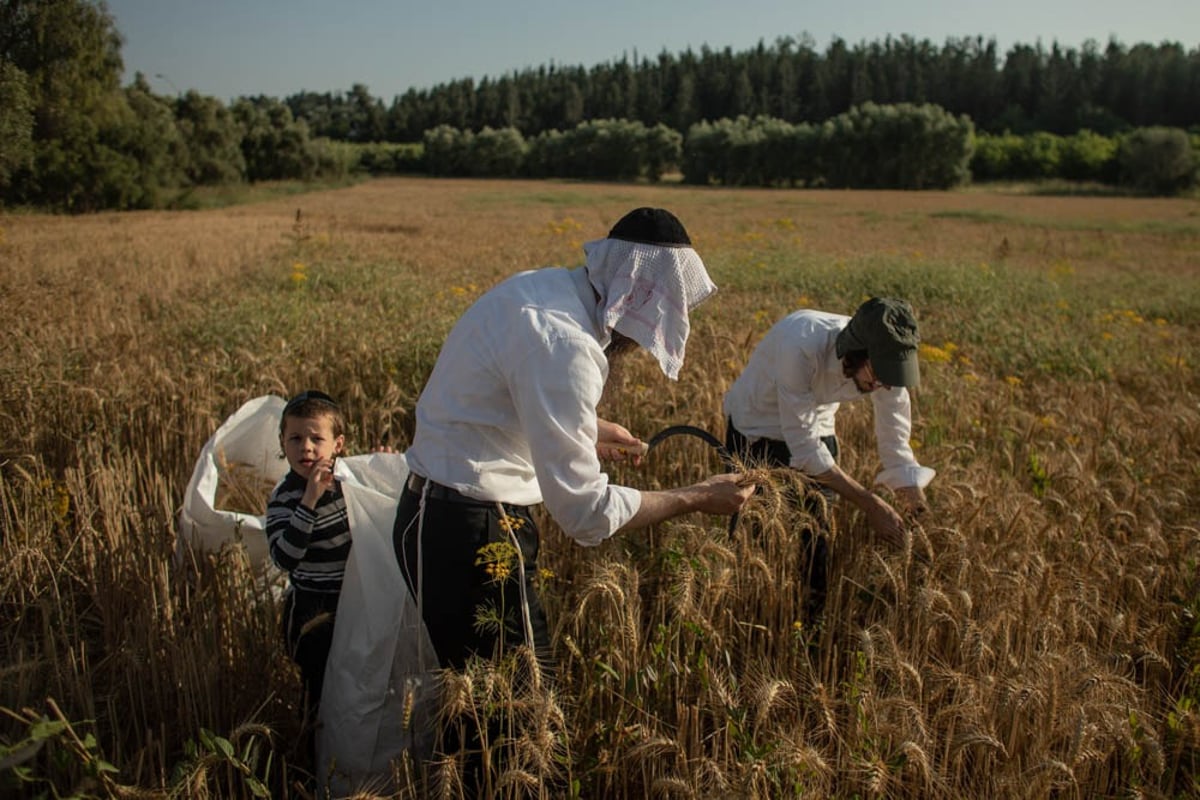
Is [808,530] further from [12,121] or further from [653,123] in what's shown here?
[653,123]

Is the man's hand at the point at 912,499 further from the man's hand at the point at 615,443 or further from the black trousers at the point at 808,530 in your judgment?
the man's hand at the point at 615,443

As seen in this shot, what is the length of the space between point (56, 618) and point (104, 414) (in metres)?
1.71

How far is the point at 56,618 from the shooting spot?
286 centimetres

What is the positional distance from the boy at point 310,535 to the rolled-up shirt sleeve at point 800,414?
5.51ft

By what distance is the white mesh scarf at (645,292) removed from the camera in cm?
200

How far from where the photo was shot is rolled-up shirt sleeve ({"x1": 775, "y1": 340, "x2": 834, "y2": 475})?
3.16 m

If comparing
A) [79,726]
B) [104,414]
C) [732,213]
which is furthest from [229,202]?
[79,726]

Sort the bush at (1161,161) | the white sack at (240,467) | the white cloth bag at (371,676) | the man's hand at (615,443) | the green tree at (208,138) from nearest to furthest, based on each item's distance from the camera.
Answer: the white cloth bag at (371,676) → the man's hand at (615,443) → the white sack at (240,467) → the green tree at (208,138) → the bush at (1161,161)

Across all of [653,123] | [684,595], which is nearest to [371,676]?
[684,595]

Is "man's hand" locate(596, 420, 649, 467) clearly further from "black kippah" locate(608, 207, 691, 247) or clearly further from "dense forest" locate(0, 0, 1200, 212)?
"dense forest" locate(0, 0, 1200, 212)

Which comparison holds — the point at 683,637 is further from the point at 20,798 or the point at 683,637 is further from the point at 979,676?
the point at 20,798

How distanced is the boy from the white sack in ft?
0.80

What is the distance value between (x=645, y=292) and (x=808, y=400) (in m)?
1.42

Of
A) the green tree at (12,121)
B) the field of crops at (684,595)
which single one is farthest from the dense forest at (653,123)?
the field of crops at (684,595)
